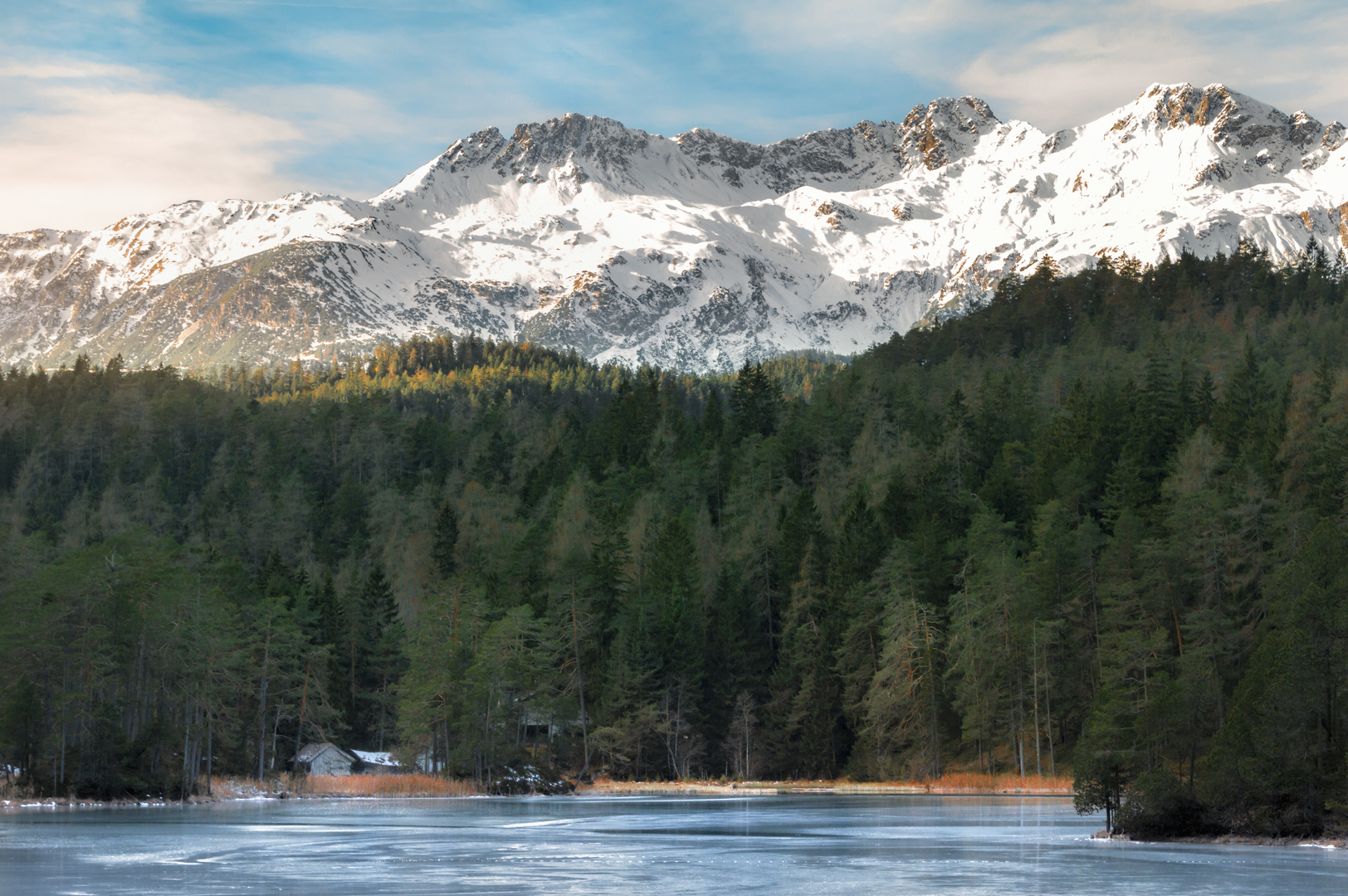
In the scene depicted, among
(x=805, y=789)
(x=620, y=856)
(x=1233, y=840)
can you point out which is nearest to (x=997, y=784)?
(x=805, y=789)

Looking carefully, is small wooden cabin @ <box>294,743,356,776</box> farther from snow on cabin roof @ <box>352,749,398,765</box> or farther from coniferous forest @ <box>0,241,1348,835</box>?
snow on cabin roof @ <box>352,749,398,765</box>

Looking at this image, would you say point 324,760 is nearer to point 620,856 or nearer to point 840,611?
point 840,611

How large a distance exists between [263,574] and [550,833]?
A: 7715cm

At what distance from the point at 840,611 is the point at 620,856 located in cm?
6318

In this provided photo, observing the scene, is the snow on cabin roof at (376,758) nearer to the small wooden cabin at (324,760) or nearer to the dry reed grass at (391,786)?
the small wooden cabin at (324,760)

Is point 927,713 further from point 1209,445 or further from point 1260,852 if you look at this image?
point 1260,852

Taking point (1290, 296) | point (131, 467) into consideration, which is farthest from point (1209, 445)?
point (131, 467)

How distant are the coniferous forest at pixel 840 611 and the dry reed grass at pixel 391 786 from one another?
6.40 feet

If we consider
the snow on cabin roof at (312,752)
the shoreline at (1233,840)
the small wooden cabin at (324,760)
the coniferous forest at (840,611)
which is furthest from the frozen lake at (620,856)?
the snow on cabin roof at (312,752)

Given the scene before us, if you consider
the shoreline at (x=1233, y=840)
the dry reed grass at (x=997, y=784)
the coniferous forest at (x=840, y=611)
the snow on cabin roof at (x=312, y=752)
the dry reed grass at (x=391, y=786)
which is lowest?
the dry reed grass at (x=997, y=784)

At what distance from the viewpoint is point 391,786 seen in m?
81.4

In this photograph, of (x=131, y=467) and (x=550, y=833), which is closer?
(x=550, y=833)

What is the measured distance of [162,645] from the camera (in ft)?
251

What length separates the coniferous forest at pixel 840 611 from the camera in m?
53.4
